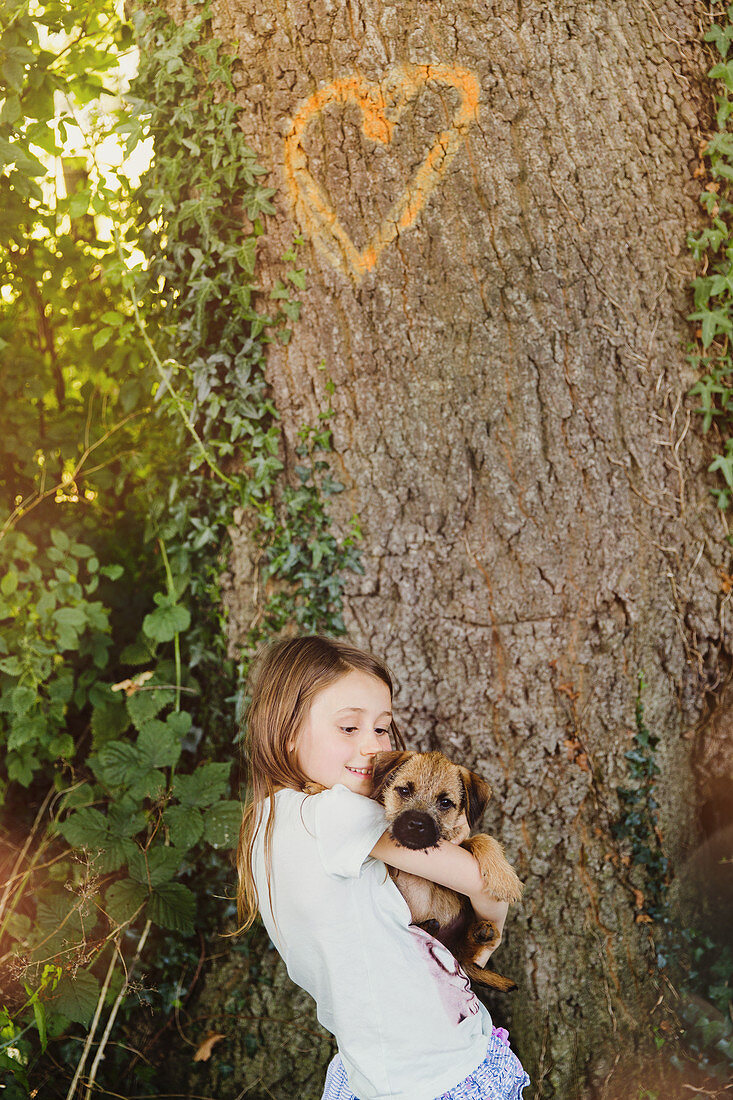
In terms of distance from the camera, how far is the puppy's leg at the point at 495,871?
1.62m

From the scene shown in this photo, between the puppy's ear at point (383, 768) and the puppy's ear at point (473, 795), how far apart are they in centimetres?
13

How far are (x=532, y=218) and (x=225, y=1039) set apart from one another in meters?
3.00

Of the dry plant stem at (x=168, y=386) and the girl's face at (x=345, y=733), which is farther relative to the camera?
the dry plant stem at (x=168, y=386)

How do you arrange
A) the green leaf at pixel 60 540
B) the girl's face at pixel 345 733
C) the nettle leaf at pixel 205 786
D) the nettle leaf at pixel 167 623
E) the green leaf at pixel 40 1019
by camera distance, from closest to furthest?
the girl's face at pixel 345 733
the green leaf at pixel 40 1019
the nettle leaf at pixel 205 786
the nettle leaf at pixel 167 623
the green leaf at pixel 60 540

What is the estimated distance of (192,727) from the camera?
9.34 ft

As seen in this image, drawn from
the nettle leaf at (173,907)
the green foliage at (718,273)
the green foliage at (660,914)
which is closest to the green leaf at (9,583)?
the nettle leaf at (173,907)

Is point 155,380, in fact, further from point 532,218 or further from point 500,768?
point 500,768

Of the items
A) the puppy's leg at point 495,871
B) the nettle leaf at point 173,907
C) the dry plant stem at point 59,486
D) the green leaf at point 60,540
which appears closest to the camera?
the puppy's leg at point 495,871

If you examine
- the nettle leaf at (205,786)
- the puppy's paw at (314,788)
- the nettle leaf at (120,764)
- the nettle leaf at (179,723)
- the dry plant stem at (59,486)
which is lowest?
the nettle leaf at (205,786)

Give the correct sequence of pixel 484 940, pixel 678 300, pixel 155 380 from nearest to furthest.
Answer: pixel 484 940 < pixel 678 300 < pixel 155 380

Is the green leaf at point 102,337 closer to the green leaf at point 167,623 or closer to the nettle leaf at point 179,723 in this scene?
the green leaf at point 167,623

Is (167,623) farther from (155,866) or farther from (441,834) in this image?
(441,834)

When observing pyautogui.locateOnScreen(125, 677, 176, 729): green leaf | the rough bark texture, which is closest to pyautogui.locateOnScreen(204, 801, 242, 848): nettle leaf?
pyautogui.locateOnScreen(125, 677, 176, 729): green leaf

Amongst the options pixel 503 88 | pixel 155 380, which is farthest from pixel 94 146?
pixel 503 88
